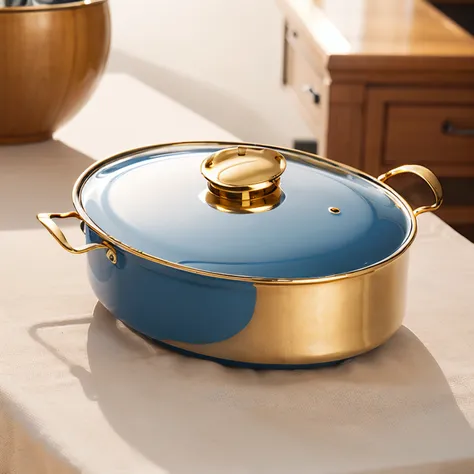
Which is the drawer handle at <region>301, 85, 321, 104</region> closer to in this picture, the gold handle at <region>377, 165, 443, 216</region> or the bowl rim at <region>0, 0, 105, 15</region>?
the bowl rim at <region>0, 0, 105, 15</region>

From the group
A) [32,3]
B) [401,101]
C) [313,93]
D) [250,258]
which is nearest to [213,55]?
[313,93]

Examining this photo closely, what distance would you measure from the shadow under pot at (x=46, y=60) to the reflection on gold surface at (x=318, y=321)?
23.3 inches

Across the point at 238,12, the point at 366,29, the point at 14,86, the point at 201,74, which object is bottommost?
the point at 201,74

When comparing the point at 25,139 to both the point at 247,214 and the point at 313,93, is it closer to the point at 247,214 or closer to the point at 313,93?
the point at 247,214

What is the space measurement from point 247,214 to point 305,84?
1.50m

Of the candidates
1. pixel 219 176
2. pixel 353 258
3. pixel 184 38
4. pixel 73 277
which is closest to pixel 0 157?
pixel 73 277

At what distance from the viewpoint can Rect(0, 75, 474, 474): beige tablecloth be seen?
55 centimetres

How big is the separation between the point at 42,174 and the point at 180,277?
1.75 feet

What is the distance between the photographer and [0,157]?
114 centimetres

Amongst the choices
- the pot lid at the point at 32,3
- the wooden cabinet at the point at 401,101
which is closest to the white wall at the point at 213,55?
the wooden cabinet at the point at 401,101

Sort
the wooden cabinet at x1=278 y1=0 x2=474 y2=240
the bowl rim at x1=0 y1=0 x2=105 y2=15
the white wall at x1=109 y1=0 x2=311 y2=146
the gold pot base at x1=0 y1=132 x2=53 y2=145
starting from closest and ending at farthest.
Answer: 1. the bowl rim at x1=0 y1=0 x2=105 y2=15
2. the gold pot base at x1=0 y1=132 x2=53 y2=145
3. the wooden cabinet at x1=278 y1=0 x2=474 y2=240
4. the white wall at x1=109 y1=0 x2=311 y2=146

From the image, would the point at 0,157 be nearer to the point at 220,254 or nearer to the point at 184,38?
the point at 220,254

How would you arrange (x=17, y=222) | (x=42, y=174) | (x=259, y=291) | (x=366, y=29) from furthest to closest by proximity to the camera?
(x=366, y=29) → (x=42, y=174) → (x=17, y=222) → (x=259, y=291)

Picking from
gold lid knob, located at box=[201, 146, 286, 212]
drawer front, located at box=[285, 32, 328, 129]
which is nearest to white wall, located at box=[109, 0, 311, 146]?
drawer front, located at box=[285, 32, 328, 129]
